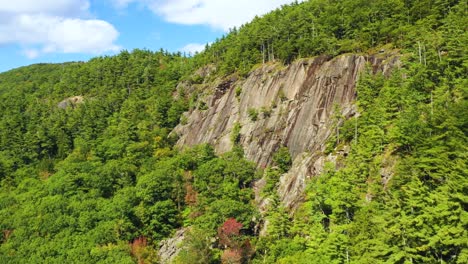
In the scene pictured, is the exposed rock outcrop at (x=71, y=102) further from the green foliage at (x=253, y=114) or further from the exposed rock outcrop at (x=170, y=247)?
the exposed rock outcrop at (x=170, y=247)

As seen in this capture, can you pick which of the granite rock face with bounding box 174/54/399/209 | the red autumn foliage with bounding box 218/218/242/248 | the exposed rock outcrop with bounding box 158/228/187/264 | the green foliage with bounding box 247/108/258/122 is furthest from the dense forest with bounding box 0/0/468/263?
the green foliage with bounding box 247/108/258/122

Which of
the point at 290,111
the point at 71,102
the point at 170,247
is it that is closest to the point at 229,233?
the point at 170,247

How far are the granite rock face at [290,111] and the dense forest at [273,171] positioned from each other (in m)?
2.67

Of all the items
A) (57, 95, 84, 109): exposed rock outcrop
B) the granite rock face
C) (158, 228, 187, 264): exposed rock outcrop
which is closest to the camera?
(158, 228, 187, 264): exposed rock outcrop

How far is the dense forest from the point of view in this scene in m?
37.9

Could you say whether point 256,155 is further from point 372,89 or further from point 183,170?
point 372,89

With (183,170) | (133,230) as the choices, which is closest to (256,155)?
(183,170)

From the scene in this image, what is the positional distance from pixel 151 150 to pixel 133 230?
26.6m

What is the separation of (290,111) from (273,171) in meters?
13.4

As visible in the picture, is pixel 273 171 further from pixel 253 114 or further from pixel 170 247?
pixel 170 247

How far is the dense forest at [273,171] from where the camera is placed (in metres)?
37.9

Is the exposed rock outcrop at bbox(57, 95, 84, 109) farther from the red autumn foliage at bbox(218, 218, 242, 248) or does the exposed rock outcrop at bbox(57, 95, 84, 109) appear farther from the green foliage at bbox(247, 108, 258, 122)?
the red autumn foliage at bbox(218, 218, 242, 248)

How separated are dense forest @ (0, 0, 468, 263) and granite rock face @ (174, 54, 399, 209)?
2.67 m

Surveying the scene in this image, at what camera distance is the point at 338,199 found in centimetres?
4734
